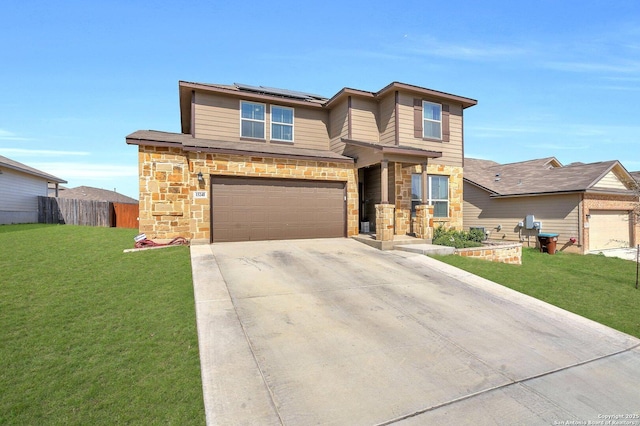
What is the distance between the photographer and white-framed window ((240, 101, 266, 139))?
43.3ft

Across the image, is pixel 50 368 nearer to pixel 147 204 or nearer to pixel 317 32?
pixel 147 204

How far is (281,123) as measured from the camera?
13.7 m

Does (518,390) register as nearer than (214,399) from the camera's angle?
No

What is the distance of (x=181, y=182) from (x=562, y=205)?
17.4 m

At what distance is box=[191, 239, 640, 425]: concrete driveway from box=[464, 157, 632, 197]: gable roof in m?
11.8

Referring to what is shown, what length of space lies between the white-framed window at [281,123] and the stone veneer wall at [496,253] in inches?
330

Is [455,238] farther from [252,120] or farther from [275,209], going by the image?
[252,120]

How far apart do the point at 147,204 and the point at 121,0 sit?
19.2 feet

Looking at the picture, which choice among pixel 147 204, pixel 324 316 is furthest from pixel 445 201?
pixel 147 204

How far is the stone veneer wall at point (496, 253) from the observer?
1089cm

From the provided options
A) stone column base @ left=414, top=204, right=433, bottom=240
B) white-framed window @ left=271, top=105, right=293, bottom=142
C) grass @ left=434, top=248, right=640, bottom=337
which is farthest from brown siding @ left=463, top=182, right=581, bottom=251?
white-framed window @ left=271, top=105, right=293, bottom=142

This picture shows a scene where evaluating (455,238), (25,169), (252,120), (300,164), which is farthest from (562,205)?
(25,169)

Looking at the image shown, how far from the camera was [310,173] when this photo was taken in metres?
12.1

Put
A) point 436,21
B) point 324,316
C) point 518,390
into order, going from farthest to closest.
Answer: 1. point 436,21
2. point 324,316
3. point 518,390
